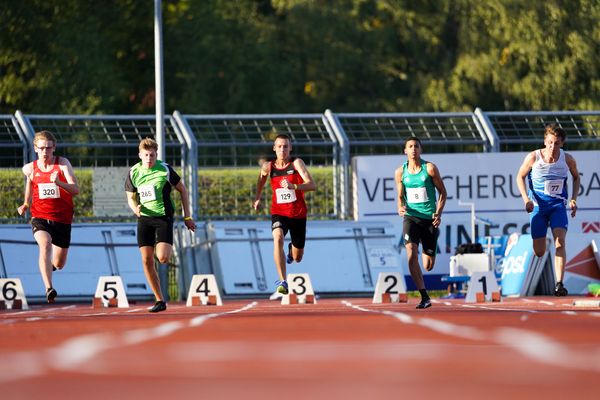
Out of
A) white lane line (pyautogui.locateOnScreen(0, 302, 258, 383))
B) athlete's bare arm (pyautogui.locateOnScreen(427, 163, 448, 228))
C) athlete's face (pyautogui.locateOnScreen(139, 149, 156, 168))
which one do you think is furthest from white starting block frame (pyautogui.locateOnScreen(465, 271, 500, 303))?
white lane line (pyautogui.locateOnScreen(0, 302, 258, 383))

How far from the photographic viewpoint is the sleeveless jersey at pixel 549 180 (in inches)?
750

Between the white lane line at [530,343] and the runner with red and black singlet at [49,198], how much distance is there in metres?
5.42

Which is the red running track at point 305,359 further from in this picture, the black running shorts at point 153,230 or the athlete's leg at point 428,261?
the athlete's leg at point 428,261

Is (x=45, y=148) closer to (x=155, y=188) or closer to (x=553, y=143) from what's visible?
(x=155, y=188)

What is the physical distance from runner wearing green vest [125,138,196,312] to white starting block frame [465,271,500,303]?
5660mm

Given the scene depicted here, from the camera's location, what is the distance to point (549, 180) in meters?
19.1

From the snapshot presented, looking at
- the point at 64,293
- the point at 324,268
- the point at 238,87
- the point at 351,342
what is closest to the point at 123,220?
the point at 64,293

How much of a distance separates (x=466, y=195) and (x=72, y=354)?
17.0 metres

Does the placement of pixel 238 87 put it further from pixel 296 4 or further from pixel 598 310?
pixel 598 310

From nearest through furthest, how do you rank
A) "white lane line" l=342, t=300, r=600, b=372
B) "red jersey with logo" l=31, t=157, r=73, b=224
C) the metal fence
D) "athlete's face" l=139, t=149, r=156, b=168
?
"white lane line" l=342, t=300, r=600, b=372 < "athlete's face" l=139, t=149, r=156, b=168 < "red jersey with logo" l=31, t=157, r=73, b=224 < the metal fence

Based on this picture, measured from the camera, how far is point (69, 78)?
164 feet

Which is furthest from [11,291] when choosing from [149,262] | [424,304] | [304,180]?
[424,304]

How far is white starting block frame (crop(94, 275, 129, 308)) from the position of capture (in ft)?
74.8

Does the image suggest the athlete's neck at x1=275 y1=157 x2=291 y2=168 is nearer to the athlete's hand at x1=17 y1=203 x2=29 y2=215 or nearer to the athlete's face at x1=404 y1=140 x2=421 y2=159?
the athlete's face at x1=404 y1=140 x2=421 y2=159
